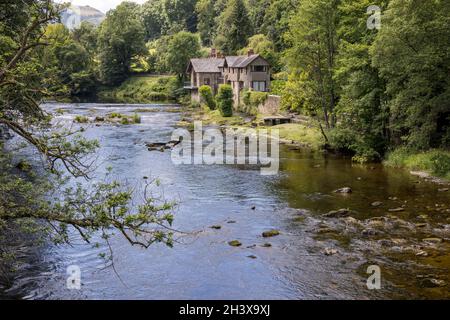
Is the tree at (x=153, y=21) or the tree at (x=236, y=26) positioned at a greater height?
the tree at (x=153, y=21)

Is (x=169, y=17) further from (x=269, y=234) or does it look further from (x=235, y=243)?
(x=235, y=243)

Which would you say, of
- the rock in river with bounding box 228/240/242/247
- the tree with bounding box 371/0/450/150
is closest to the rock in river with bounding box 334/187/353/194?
the tree with bounding box 371/0/450/150

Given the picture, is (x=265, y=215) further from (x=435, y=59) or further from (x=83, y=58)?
(x=83, y=58)

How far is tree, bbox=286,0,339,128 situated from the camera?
44.2 metres

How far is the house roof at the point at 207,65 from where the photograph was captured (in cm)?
Answer: 9700

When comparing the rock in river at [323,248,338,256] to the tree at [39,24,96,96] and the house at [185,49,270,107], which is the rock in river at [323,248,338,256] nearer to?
the tree at [39,24,96,96]

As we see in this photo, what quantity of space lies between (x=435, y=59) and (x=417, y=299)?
755 inches

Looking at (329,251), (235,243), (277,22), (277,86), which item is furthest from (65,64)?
(277,22)

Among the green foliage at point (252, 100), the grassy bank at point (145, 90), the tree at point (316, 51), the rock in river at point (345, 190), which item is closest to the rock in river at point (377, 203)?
the rock in river at point (345, 190)

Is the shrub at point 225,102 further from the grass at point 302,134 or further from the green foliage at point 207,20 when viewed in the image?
the green foliage at point 207,20

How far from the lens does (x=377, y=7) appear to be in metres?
39.3

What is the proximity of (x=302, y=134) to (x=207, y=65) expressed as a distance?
167 ft

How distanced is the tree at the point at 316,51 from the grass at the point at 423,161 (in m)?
9.52

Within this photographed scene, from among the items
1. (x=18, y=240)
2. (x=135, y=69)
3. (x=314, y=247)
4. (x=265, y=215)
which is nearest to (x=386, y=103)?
(x=265, y=215)
